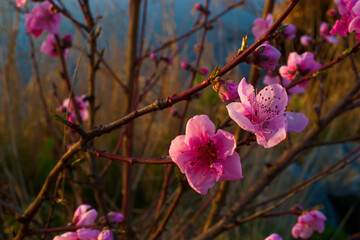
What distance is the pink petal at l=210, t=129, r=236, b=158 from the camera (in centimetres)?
47

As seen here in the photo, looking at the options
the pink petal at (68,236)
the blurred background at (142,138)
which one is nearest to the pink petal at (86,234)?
the pink petal at (68,236)

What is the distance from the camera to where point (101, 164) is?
2.54 m

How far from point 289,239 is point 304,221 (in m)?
1.06

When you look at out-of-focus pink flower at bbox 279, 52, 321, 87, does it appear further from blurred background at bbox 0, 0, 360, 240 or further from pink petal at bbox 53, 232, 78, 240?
blurred background at bbox 0, 0, 360, 240

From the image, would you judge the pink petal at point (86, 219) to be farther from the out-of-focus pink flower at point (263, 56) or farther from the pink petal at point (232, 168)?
the out-of-focus pink flower at point (263, 56)

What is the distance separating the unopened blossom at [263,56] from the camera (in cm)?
46

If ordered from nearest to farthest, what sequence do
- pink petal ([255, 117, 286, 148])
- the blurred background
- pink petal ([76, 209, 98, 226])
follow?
pink petal ([255, 117, 286, 148]), pink petal ([76, 209, 98, 226]), the blurred background

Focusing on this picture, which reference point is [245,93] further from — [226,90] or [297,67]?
[297,67]

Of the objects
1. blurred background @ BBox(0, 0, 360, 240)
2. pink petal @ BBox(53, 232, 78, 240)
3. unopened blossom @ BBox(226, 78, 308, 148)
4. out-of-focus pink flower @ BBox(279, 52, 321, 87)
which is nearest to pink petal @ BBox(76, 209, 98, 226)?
pink petal @ BBox(53, 232, 78, 240)

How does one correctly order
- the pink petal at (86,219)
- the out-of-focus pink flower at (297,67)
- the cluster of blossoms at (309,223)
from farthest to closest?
the cluster of blossoms at (309,223) < the out-of-focus pink flower at (297,67) < the pink petal at (86,219)

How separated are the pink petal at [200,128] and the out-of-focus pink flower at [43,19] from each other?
67 cm

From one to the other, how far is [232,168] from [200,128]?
8cm

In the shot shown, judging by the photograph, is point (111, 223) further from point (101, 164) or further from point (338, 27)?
point (101, 164)

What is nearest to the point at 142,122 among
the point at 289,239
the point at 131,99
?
the point at 289,239
